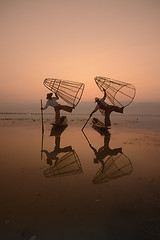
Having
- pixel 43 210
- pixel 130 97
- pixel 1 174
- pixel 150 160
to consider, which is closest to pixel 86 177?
pixel 43 210

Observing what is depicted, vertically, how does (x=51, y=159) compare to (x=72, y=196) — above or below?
below

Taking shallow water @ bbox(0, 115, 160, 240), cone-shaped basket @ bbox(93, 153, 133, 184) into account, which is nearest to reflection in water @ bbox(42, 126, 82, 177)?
shallow water @ bbox(0, 115, 160, 240)

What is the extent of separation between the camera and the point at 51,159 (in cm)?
693

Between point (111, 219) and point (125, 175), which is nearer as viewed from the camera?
point (111, 219)

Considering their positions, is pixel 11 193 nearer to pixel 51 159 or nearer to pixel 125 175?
pixel 51 159

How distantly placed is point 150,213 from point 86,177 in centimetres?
221

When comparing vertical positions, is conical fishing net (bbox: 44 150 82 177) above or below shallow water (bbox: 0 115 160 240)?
below

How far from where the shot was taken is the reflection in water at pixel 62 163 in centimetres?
554

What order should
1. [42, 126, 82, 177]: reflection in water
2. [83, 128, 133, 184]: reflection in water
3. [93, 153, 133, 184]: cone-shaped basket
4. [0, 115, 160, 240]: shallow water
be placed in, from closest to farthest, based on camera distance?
[0, 115, 160, 240]: shallow water
[93, 153, 133, 184]: cone-shaped basket
[83, 128, 133, 184]: reflection in water
[42, 126, 82, 177]: reflection in water

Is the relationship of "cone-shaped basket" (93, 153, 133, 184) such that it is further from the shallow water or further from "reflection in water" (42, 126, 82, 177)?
"reflection in water" (42, 126, 82, 177)

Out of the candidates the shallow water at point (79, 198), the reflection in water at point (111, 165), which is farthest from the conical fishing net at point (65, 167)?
the reflection in water at point (111, 165)

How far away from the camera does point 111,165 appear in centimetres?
630

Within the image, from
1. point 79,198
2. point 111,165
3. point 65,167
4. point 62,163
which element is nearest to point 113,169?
point 111,165

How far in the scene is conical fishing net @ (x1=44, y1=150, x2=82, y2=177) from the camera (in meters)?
5.44
